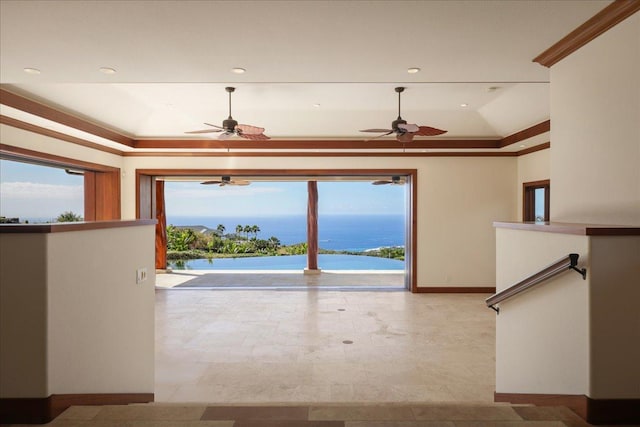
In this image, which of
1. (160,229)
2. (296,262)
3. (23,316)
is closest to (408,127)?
(23,316)

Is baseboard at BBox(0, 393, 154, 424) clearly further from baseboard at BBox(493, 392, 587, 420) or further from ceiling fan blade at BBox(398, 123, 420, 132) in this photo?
ceiling fan blade at BBox(398, 123, 420, 132)

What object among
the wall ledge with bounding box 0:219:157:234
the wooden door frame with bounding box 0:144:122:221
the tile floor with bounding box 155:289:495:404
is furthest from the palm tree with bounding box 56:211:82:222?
the wall ledge with bounding box 0:219:157:234

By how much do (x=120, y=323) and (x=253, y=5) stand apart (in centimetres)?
240

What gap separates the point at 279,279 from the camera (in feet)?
30.5

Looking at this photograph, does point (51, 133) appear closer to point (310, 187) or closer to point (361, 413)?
point (310, 187)

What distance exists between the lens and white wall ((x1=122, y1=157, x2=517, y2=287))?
7.88 m

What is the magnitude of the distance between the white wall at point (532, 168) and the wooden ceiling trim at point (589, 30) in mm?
4200

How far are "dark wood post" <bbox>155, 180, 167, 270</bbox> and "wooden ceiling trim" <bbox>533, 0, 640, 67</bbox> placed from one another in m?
8.51

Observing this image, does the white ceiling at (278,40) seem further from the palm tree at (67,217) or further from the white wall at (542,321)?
the palm tree at (67,217)

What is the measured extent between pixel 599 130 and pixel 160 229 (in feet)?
29.4

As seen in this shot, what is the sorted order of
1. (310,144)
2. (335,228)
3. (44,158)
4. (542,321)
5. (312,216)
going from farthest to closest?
(335,228), (312,216), (310,144), (44,158), (542,321)

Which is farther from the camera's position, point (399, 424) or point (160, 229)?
point (160, 229)

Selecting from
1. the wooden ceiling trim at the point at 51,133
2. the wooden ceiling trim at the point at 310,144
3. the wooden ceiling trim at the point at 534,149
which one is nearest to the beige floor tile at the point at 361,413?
the wooden ceiling trim at the point at 51,133

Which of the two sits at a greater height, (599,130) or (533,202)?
(599,130)
